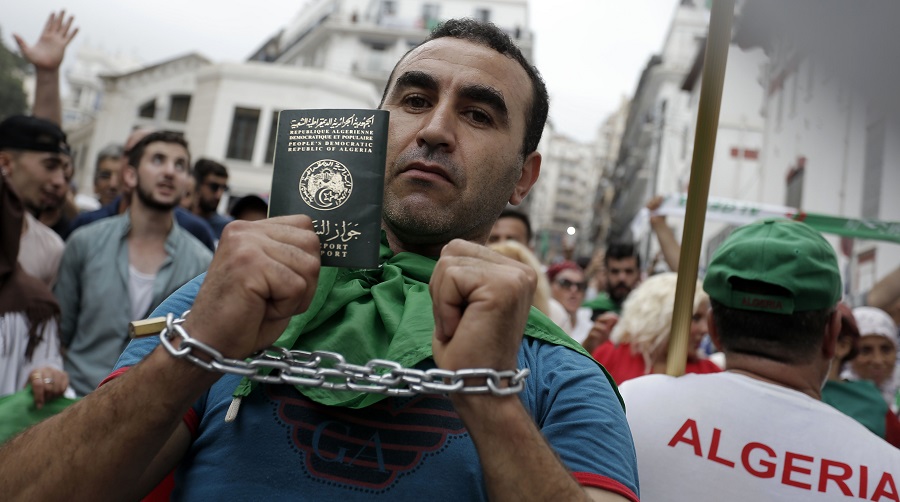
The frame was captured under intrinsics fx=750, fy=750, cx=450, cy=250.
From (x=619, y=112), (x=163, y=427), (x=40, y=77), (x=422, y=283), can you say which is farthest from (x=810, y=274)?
(x=619, y=112)

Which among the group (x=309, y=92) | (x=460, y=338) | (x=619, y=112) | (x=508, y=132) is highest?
(x=619, y=112)

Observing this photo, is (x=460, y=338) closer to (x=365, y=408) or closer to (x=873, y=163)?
(x=365, y=408)

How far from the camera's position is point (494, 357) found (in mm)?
1260

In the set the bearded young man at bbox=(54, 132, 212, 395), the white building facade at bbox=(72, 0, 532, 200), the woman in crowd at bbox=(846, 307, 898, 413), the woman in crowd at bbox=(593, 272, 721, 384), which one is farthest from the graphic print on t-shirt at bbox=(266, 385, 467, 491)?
the white building facade at bbox=(72, 0, 532, 200)

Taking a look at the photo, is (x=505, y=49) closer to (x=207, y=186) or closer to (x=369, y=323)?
(x=369, y=323)

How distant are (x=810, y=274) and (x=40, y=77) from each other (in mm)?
4414

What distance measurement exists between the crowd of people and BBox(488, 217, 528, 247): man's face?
357 cm

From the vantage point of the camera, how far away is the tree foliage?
130 ft

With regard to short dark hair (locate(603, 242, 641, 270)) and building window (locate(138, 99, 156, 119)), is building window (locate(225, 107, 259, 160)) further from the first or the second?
short dark hair (locate(603, 242, 641, 270))

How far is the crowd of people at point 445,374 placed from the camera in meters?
1.27

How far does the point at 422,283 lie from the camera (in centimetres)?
174

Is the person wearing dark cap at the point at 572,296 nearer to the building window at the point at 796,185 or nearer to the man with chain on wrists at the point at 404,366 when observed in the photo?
the man with chain on wrists at the point at 404,366

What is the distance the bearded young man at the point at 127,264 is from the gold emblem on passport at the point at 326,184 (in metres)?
3.15

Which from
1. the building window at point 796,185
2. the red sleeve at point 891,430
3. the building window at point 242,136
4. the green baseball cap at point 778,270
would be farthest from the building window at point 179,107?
the green baseball cap at point 778,270
